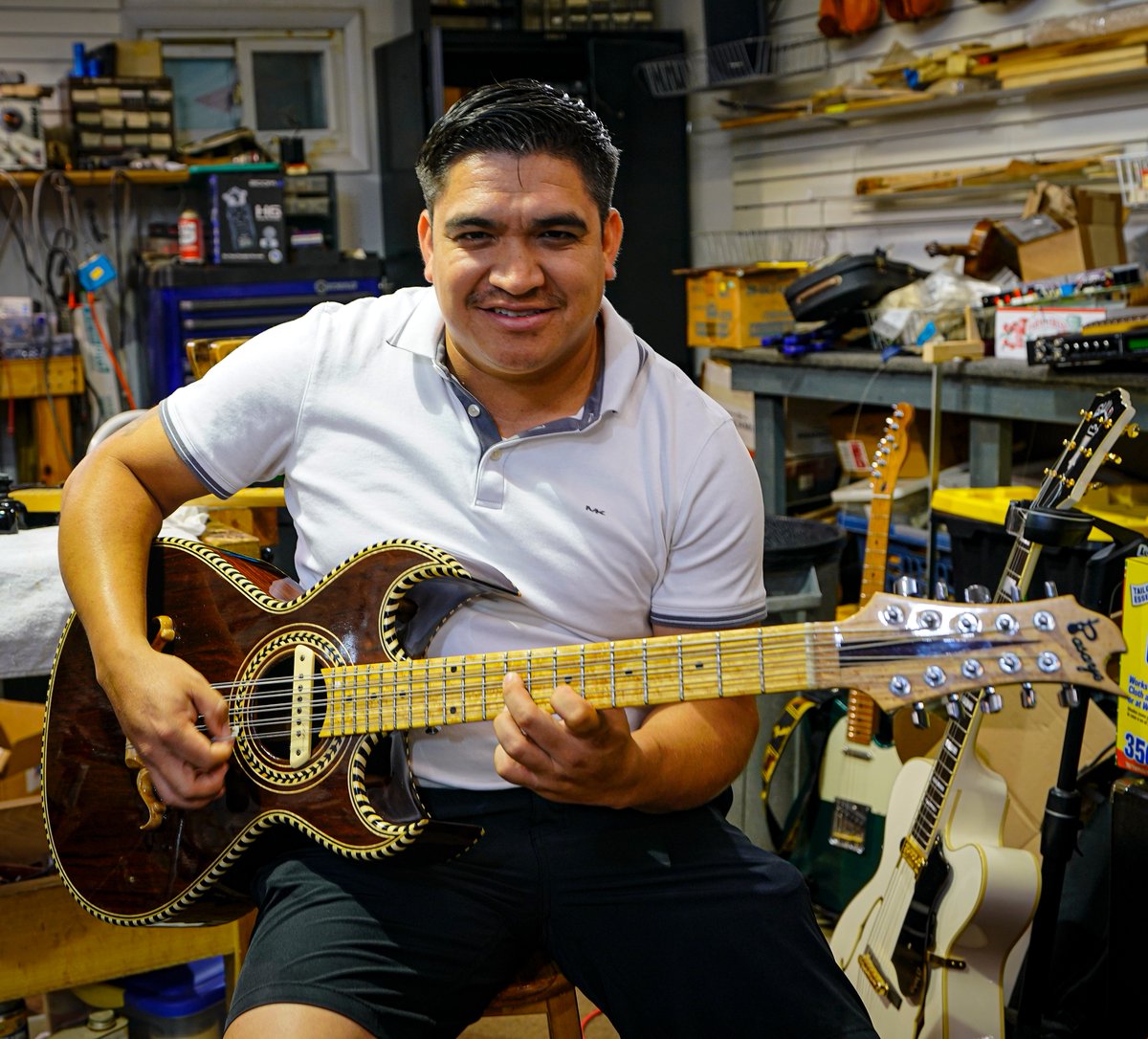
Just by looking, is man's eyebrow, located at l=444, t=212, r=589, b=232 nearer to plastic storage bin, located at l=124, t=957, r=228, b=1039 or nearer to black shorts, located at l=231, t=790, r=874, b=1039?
black shorts, located at l=231, t=790, r=874, b=1039

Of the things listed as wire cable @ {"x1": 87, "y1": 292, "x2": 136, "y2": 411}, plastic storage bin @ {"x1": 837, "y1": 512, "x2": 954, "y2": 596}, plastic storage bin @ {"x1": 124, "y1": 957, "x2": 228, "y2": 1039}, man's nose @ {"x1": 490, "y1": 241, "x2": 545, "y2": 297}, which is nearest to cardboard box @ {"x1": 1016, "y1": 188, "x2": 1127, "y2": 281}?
plastic storage bin @ {"x1": 837, "y1": 512, "x2": 954, "y2": 596}

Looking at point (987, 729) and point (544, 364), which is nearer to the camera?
point (544, 364)

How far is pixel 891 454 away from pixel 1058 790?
3.11 feet

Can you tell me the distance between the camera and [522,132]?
1585 millimetres

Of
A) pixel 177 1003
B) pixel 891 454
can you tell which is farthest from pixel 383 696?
pixel 891 454

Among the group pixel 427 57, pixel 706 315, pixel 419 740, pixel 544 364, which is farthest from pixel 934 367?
pixel 427 57

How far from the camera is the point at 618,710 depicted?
1490 millimetres

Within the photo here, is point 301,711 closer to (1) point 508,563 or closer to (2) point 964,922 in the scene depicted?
(1) point 508,563

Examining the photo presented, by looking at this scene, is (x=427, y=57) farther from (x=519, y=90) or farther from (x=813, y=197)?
(x=519, y=90)

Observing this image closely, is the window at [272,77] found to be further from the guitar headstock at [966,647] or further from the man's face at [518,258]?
Answer: the guitar headstock at [966,647]

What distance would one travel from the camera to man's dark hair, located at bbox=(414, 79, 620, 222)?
1.59 meters

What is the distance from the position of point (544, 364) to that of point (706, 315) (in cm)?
312

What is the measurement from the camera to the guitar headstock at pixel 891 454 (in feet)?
8.82

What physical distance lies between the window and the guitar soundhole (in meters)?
5.13
